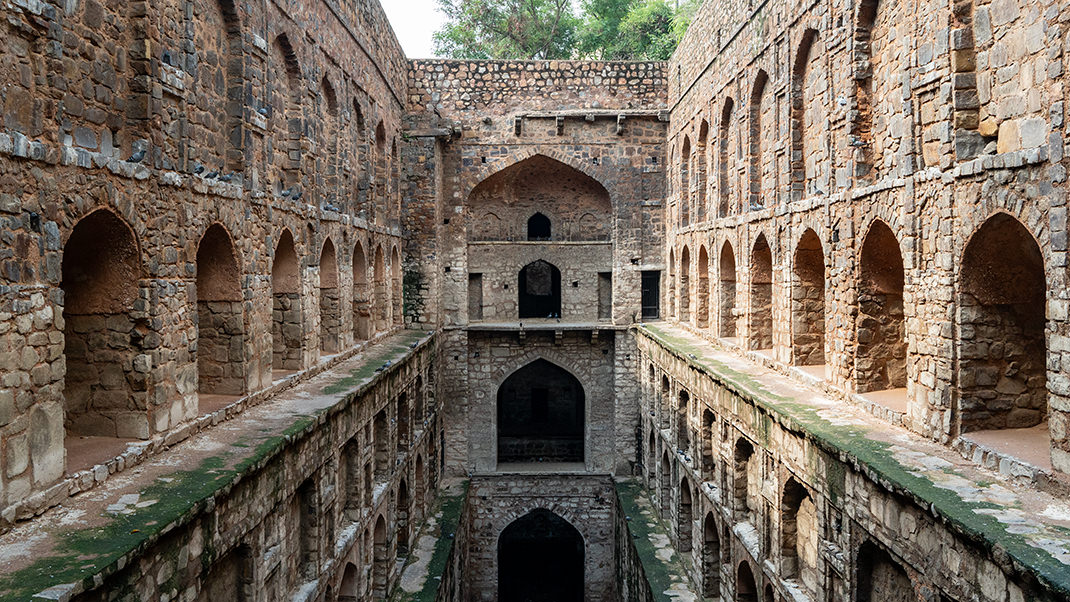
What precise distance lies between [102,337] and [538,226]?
44.1 feet

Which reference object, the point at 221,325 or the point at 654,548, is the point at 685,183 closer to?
the point at 654,548

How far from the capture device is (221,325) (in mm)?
7559

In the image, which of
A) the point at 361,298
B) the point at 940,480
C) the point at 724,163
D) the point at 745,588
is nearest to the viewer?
the point at 940,480

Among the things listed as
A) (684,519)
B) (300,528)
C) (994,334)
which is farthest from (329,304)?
(994,334)

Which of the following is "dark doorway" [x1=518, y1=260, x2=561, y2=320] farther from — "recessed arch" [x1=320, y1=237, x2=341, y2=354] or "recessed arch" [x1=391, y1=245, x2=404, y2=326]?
"recessed arch" [x1=320, y1=237, x2=341, y2=354]

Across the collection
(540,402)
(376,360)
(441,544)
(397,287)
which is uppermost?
(397,287)

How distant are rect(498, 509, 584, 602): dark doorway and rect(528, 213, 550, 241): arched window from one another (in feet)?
21.0

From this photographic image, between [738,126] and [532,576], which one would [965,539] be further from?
[532,576]

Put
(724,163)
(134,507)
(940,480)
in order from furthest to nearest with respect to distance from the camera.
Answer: (724,163), (940,480), (134,507)

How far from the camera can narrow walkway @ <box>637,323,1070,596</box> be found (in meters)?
4.07

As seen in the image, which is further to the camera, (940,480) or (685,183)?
(685,183)

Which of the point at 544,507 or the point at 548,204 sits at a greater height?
the point at 548,204

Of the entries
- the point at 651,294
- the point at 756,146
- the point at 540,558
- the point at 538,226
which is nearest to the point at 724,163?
the point at 756,146

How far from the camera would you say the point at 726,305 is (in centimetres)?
1245
